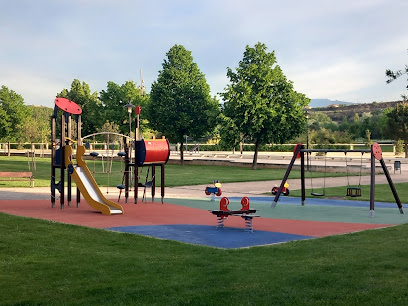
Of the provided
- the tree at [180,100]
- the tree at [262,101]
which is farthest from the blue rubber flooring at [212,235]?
the tree at [180,100]

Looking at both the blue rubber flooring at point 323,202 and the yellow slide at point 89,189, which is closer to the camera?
the yellow slide at point 89,189

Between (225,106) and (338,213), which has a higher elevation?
(225,106)

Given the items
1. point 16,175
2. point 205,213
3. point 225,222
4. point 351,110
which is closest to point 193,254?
point 225,222

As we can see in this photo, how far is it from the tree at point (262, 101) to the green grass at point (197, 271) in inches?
1302

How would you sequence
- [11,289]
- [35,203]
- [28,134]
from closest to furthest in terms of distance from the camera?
[11,289], [35,203], [28,134]

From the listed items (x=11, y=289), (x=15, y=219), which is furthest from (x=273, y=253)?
→ (x=15, y=219)

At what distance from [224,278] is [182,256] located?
226cm

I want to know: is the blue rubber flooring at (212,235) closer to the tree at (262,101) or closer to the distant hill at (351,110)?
the tree at (262,101)

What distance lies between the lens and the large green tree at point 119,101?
246ft

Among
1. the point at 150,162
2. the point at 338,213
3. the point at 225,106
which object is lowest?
the point at 338,213

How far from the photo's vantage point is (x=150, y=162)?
71.1ft

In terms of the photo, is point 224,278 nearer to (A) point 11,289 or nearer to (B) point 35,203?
(A) point 11,289

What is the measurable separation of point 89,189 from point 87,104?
64.0 metres

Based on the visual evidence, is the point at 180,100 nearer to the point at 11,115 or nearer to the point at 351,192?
the point at 11,115
